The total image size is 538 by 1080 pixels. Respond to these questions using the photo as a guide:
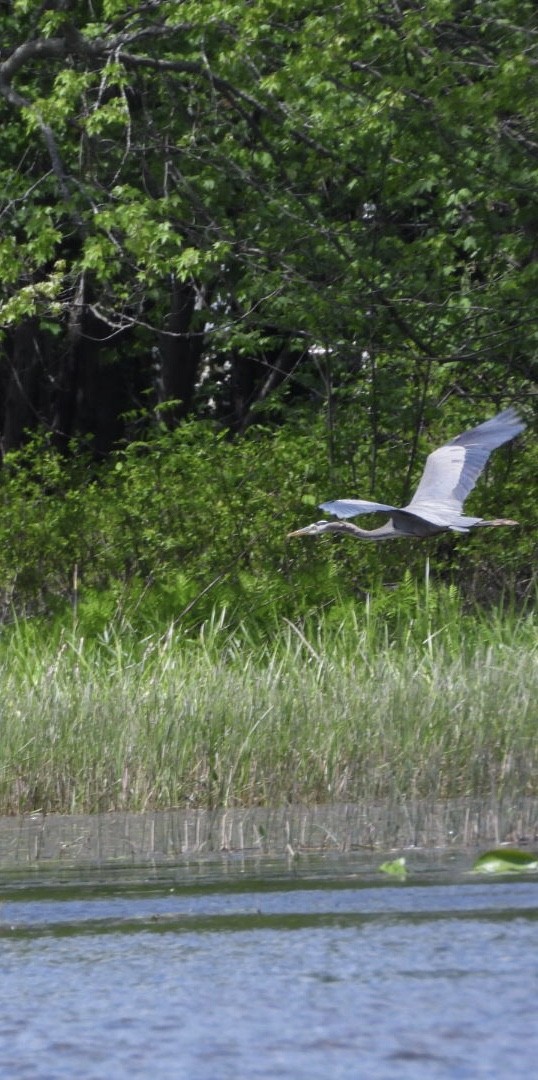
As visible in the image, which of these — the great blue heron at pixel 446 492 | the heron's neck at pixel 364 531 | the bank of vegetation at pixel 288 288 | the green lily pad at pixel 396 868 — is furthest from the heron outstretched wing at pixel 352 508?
the green lily pad at pixel 396 868

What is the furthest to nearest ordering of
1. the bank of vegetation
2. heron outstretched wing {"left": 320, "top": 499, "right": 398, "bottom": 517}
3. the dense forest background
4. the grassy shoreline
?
the dense forest background → the bank of vegetation → heron outstretched wing {"left": 320, "top": 499, "right": 398, "bottom": 517} → the grassy shoreline

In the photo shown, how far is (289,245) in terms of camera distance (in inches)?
406

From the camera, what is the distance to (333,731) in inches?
249

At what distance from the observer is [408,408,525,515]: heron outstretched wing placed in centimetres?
885

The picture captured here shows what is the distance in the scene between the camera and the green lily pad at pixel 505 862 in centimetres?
463

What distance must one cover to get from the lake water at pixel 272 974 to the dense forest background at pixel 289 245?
200 inches

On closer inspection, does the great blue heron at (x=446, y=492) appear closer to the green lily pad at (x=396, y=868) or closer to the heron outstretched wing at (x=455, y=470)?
the heron outstretched wing at (x=455, y=470)

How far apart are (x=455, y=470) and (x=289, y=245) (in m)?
2.12

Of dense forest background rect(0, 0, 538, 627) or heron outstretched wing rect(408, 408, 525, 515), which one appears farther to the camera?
dense forest background rect(0, 0, 538, 627)

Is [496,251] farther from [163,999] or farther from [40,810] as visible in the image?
[163,999]

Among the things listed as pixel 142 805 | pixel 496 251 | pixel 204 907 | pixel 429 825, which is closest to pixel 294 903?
pixel 204 907

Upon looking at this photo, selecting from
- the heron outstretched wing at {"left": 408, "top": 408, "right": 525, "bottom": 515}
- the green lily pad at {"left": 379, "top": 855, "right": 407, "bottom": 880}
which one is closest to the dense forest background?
the heron outstretched wing at {"left": 408, "top": 408, "right": 525, "bottom": 515}

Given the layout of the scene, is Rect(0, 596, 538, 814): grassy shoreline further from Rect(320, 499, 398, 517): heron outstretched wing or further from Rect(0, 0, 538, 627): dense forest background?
Result: Rect(0, 0, 538, 627): dense forest background

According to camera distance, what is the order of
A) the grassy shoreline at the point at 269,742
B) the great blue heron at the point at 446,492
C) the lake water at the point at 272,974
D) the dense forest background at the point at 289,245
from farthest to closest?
the dense forest background at the point at 289,245, the great blue heron at the point at 446,492, the grassy shoreline at the point at 269,742, the lake water at the point at 272,974
